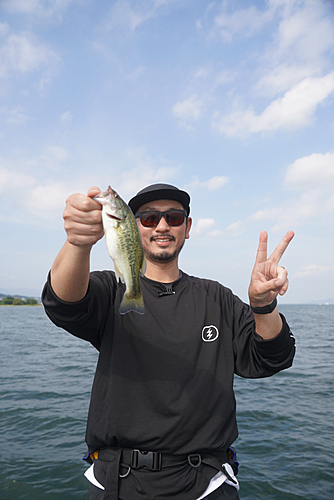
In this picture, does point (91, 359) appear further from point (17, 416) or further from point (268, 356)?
point (268, 356)

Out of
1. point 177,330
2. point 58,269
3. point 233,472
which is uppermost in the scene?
point 58,269

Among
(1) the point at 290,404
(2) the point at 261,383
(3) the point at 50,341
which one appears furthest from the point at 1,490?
(3) the point at 50,341

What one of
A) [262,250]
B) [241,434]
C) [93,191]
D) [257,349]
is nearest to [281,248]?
[262,250]

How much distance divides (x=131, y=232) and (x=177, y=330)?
1122 mm

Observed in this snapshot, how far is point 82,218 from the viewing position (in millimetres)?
2482

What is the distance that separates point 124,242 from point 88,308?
72 cm

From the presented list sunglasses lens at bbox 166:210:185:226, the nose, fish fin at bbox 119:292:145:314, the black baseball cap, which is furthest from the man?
the black baseball cap

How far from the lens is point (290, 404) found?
1209 cm

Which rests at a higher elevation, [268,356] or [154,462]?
[268,356]

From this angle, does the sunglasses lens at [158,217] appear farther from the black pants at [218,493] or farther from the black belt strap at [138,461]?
the black pants at [218,493]

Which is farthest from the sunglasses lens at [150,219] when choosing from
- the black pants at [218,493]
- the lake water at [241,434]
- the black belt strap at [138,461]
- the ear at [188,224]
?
the lake water at [241,434]

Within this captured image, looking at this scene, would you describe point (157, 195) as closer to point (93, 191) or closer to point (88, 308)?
point (93, 191)

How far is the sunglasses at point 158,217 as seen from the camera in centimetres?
371

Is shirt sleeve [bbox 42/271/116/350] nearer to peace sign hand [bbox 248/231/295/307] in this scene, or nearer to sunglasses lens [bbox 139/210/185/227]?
sunglasses lens [bbox 139/210/185/227]
